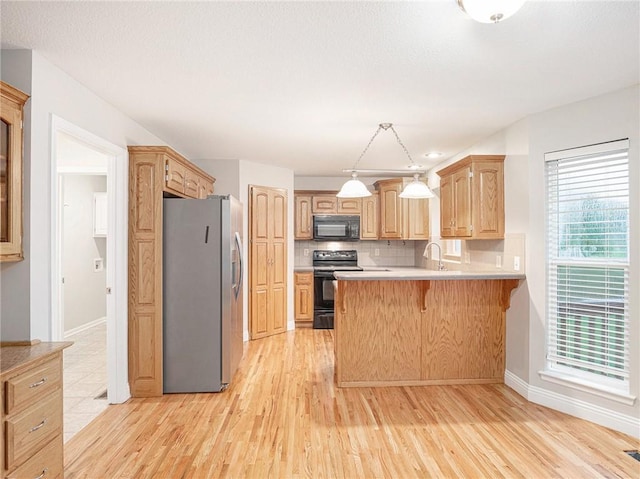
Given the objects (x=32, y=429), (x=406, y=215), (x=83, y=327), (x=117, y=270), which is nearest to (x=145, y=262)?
(x=117, y=270)

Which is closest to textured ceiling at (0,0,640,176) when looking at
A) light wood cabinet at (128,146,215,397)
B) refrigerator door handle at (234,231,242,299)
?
light wood cabinet at (128,146,215,397)

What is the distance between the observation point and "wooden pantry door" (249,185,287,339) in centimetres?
508

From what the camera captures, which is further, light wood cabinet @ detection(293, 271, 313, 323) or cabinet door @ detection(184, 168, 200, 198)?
light wood cabinet @ detection(293, 271, 313, 323)

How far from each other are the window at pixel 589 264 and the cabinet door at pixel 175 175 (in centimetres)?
316

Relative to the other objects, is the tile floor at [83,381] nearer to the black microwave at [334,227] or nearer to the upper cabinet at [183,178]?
the upper cabinet at [183,178]

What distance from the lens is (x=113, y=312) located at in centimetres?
304

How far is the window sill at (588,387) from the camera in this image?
2631mm

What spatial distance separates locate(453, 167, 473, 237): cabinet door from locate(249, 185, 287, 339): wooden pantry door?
2.51 m

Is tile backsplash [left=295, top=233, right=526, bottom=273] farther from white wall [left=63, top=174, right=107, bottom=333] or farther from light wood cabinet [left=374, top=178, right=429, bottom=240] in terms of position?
white wall [left=63, top=174, right=107, bottom=333]

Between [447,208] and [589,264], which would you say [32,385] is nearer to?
[589,264]

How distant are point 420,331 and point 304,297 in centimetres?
256

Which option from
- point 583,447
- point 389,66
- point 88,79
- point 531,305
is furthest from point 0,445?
point 531,305

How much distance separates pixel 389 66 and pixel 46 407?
2623 millimetres

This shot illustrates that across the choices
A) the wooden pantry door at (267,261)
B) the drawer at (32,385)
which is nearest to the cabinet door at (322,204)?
the wooden pantry door at (267,261)
